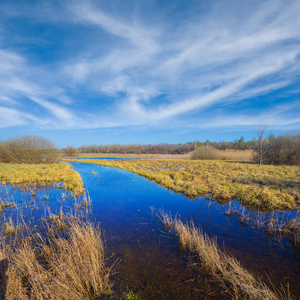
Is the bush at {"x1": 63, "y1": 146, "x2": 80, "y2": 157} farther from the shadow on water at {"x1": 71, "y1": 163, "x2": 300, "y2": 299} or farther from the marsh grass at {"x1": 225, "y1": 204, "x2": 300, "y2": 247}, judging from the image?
the marsh grass at {"x1": 225, "y1": 204, "x2": 300, "y2": 247}

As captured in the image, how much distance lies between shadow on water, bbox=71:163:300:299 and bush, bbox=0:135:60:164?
33536 mm

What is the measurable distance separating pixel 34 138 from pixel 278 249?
43.7 metres

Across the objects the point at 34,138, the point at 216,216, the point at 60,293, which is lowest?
the point at 216,216

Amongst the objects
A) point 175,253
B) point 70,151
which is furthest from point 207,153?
point 70,151

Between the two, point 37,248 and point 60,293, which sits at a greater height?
point 60,293

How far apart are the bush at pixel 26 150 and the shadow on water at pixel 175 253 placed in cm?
3354

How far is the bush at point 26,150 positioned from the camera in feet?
111

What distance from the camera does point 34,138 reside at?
34.6 metres

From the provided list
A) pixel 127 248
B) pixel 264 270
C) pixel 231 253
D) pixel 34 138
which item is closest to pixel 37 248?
pixel 127 248

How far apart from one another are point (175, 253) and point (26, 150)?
41.0 meters

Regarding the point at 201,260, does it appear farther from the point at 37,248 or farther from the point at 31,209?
the point at 31,209

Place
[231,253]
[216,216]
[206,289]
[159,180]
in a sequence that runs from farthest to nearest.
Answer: [159,180] → [216,216] → [231,253] → [206,289]

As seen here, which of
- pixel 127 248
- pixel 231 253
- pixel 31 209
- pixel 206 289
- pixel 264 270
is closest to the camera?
pixel 206 289

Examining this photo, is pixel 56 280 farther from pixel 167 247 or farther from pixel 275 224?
pixel 275 224
